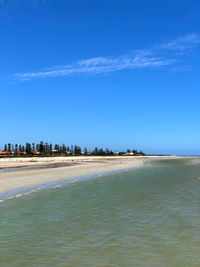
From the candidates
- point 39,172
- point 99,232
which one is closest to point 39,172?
point 39,172

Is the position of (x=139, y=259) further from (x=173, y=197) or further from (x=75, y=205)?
(x=173, y=197)

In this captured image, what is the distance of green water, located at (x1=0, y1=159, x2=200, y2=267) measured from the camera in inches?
396

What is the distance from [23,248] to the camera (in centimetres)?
1118

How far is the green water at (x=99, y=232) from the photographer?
33.0 ft

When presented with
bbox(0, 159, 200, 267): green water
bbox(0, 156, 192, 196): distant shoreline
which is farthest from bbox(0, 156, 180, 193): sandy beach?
bbox(0, 159, 200, 267): green water

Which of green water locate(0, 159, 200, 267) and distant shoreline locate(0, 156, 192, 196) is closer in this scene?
green water locate(0, 159, 200, 267)

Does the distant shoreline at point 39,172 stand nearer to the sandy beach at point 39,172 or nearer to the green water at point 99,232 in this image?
the sandy beach at point 39,172

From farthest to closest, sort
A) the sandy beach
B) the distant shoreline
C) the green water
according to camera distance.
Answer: the sandy beach < the distant shoreline < the green water

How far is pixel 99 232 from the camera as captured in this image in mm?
13461

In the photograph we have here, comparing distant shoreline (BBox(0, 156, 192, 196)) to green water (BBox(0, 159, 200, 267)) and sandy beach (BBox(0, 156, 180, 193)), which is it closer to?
sandy beach (BBox(0, 156, 180, 193))

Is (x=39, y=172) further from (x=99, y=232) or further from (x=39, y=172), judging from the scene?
(x=99, y=232)

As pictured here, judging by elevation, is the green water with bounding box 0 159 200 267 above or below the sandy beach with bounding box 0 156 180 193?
below

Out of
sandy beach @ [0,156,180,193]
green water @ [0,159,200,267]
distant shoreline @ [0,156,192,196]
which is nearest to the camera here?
green water @ [0,159,200,267]

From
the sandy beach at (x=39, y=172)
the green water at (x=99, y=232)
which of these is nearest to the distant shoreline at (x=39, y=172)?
the sandy beach at (x=39, y=172)
